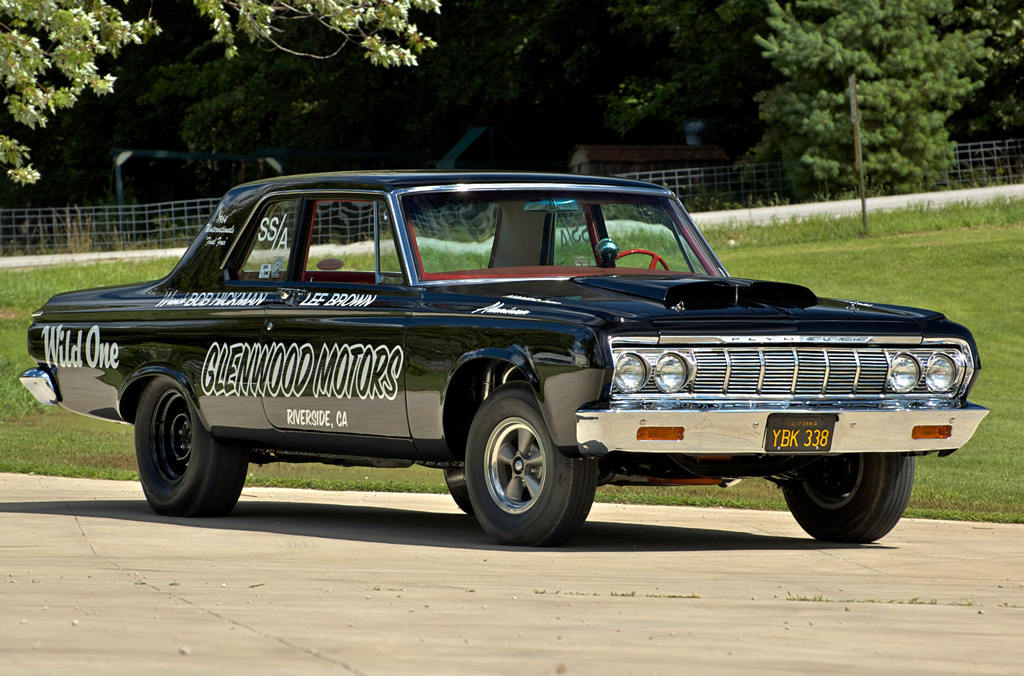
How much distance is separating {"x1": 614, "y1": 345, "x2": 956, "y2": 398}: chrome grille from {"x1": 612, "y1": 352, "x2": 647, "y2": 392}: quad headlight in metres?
0.03

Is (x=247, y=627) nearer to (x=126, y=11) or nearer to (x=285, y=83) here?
(x=126, y=11)

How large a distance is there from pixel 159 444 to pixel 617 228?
3016 millimetres

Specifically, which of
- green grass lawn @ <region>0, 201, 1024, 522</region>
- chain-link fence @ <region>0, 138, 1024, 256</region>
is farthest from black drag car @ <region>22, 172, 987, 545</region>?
chain-link fence @ <region>0, 138, 1024, 256</region>

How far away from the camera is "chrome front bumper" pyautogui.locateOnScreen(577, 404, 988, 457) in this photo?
A: 6938mm

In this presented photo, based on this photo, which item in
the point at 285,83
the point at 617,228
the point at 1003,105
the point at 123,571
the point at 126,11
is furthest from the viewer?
the point at 285,83

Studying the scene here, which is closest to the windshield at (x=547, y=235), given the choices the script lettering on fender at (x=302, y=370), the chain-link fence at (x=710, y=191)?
the script lettering on fender at (x=302, y=370)

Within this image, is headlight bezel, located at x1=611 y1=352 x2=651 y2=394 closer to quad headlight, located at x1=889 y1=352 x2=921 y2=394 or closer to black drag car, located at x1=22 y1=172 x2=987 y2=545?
black drag car, located at x1=22 y1=172 x2=987 y2=545

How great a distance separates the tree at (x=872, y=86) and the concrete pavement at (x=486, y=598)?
33129 millimetres

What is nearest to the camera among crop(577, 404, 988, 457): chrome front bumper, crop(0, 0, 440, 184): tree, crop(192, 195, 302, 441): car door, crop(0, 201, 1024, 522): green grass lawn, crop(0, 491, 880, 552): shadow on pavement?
crop(577, 404, 988, 457): chrome front bumper

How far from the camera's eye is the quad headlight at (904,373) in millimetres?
7590

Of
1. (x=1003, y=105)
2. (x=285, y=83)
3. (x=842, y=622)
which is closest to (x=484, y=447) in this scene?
(x=842, y=622)

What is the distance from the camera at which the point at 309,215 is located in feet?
29.5

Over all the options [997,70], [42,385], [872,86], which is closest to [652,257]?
[42,385]

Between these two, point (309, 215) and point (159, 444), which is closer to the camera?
point (309, 215)
